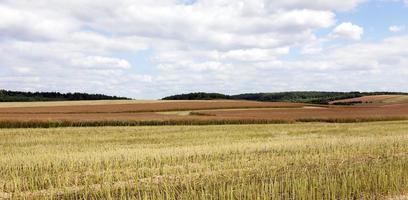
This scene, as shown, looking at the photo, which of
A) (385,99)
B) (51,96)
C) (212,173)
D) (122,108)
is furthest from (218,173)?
(51,96)

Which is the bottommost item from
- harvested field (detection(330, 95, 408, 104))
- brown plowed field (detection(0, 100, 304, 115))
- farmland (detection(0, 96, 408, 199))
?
farmland (detection(0, 96, 408, 199))

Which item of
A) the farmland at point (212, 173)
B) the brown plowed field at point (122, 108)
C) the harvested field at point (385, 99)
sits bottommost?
the farmland at point (212, 173)

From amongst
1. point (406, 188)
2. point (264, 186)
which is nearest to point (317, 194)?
point (264, 186)

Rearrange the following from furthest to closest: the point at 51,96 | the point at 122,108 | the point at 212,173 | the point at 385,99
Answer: the point at 51,96 < the point at 385,99 < the point at 122,108 < the point at 212,173

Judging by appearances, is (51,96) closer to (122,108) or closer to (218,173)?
(122,108)

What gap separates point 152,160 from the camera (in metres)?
16.3

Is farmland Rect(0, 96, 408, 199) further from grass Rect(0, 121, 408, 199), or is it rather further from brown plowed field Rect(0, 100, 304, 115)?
brown plowed field Rect(0, 100, 304, 115)

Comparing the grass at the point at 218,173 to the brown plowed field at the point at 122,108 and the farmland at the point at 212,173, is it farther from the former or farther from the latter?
the brown plowed field at the point at 122,108

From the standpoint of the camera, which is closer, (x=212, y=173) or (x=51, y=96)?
(x=212, y=173)

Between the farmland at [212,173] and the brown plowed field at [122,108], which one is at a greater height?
the brown plowed field at [122,108]

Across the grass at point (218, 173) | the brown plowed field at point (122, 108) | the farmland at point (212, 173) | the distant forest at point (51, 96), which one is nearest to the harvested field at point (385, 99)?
the brown plowed field at point (122, 108)

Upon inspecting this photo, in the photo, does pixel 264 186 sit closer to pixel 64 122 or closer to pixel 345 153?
pixel 345 153

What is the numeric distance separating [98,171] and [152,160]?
8.46 feet

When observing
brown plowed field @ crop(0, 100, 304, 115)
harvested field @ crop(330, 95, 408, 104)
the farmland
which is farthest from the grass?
harvested field @ crop(330, 95, 408, 104)
